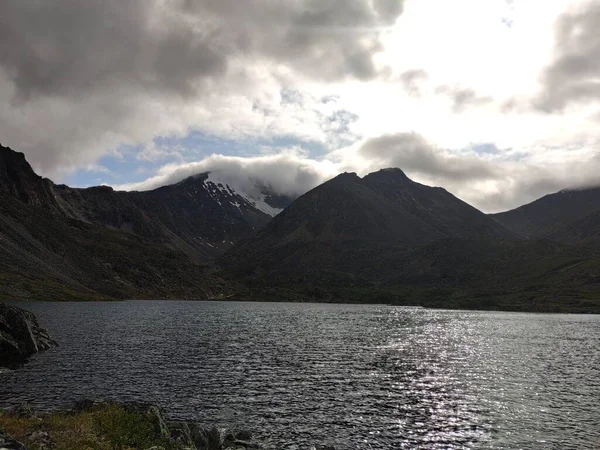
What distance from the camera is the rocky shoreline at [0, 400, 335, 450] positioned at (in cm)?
2680

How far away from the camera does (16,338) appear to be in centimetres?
7394

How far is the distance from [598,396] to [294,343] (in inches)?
2375

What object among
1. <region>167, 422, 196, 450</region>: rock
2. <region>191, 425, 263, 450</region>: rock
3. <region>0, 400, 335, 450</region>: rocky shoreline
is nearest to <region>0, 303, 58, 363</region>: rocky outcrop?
<region>0, 400, 335, 450</region>: rocky shoreline

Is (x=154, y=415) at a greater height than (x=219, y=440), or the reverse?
(x=154, y=415)

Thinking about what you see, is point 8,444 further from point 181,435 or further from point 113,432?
point 181,435

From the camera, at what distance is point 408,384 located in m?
62.2

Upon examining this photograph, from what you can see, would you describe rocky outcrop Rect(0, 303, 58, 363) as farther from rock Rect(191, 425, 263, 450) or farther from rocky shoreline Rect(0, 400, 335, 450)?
rock Rect(191, 425, 263, 450)

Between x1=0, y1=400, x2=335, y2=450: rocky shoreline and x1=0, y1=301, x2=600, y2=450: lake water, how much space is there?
5181 mm

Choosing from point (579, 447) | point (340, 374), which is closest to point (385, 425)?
point (579, 447)

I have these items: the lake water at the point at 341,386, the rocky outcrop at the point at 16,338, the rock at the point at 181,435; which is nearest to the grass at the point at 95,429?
the rock at the point at 181,435

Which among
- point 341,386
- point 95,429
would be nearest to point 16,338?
point 95,429

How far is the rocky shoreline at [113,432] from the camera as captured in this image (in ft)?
87.9

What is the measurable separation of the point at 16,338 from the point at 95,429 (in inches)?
2133

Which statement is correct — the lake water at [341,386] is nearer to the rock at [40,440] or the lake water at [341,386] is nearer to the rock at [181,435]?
the rock at [181,435]
